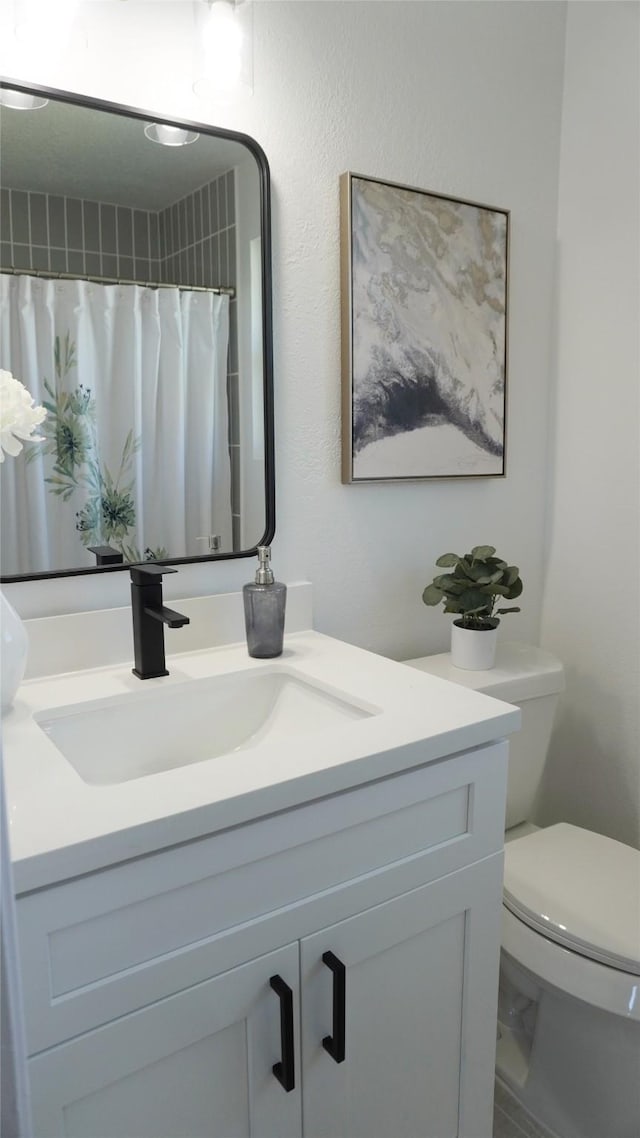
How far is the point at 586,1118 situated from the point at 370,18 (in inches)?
80.9

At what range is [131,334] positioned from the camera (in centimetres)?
121

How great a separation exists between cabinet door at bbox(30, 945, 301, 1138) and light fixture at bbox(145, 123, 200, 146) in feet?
3.90

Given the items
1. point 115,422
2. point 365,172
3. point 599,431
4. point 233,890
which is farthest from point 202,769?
point 599,431

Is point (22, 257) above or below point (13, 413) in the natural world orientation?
above

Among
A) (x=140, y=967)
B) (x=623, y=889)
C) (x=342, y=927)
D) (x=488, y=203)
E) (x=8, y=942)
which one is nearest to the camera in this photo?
(x=8, y=942)

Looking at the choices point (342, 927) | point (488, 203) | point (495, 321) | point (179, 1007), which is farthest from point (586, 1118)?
point (488, 203)

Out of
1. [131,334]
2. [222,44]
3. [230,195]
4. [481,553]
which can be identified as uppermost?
[222,44]

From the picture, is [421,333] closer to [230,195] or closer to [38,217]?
[230,195]

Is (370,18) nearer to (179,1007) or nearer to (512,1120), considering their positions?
(179,1007)

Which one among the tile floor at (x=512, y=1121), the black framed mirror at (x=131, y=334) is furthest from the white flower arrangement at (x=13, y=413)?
the tile floor at (x=512, y=1121)

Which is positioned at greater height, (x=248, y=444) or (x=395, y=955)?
(x=248, y=444)

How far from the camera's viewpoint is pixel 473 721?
968 millimetres

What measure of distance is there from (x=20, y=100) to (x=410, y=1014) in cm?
137

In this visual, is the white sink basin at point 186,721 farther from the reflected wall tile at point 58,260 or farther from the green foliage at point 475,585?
the reflected wall tile at point 58,260
